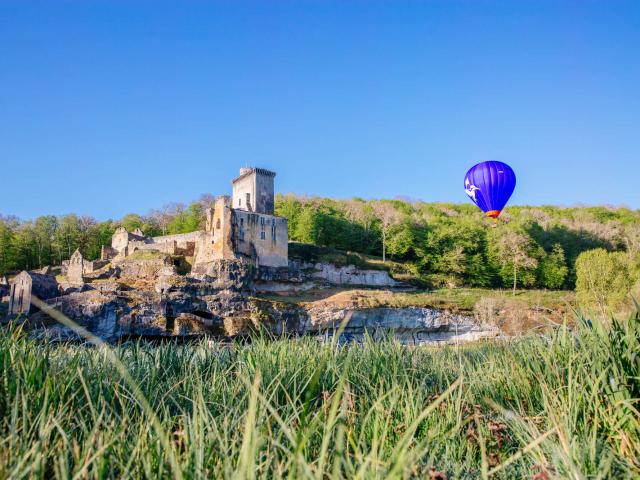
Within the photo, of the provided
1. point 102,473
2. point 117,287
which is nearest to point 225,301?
point 117,287

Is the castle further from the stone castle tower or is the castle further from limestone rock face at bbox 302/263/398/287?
limestone rock face at bbox 302/263/398/287

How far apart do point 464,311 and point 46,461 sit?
3408 cm

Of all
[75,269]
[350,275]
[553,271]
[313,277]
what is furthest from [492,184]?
[553,271]

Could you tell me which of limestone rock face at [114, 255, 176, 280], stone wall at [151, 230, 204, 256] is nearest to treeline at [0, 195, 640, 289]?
stone wall at [151, 230, 204, 256]

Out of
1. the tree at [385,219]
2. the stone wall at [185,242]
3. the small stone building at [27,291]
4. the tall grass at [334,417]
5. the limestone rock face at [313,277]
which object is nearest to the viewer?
the tall grass at [334,417]

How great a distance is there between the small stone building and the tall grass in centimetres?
2462

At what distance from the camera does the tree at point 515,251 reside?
160 feet

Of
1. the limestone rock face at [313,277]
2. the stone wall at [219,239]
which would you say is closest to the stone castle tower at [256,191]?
the stone wall at [219,239]

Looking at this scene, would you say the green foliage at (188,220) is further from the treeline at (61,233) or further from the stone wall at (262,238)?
the stone wall at (262,238)

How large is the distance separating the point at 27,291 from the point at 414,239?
36862 mm

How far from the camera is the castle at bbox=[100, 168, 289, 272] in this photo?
120 ft

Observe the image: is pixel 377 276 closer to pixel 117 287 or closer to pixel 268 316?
pixel 268 316

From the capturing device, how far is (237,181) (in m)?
44.0

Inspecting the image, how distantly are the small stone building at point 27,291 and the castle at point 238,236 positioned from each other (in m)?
8.86
